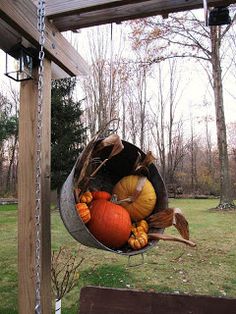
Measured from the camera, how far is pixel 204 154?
77.3ft

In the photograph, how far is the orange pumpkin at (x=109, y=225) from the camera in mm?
1179

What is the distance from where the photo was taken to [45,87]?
1635mm

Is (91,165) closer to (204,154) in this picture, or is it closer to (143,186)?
(143,186)

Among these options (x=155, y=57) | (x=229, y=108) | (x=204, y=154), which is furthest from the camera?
(x=204, y=154)

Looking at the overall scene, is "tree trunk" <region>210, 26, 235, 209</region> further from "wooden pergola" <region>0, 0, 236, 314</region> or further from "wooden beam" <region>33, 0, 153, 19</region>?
"wooden beam" <region>33, 0, 153, 19</region>

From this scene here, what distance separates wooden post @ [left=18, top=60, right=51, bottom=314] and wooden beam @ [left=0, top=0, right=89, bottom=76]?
9cm

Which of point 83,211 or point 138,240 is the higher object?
point 83,211

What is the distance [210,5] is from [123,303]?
63.3 inches

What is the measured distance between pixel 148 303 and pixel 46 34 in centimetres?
151

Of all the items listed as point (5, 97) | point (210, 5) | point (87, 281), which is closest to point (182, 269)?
point (87, 281)

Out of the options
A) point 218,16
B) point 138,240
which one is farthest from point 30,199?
point 218,16

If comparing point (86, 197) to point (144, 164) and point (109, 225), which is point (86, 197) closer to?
point (109, 225)

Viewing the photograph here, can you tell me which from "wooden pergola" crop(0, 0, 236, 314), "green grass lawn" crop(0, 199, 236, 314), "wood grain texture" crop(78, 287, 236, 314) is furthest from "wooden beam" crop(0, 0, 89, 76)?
"green grass lawn" crop(0, 199, 236, 314)

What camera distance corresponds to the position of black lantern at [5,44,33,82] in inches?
57.6
